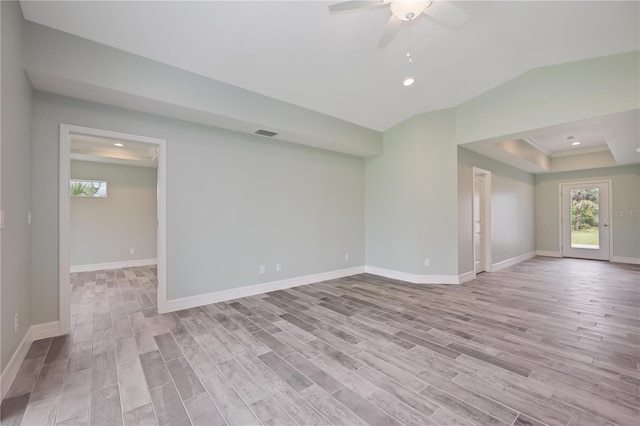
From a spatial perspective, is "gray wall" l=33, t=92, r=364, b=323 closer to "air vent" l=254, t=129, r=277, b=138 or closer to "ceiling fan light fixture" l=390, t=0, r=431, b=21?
"air vent" l=254, t=129, r=277, b=138

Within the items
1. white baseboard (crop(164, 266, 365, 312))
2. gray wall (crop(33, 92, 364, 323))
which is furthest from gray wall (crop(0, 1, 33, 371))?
white baseboard (crop(164, 266, 365, 312))

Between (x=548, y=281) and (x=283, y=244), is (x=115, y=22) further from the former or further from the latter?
(x=548, y=281)

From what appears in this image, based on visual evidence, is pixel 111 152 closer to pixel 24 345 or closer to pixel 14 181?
pixel 14 181

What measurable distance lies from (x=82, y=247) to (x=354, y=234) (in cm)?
617

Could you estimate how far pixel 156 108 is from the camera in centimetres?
321

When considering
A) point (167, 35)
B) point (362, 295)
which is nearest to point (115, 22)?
→ point (167, 35)

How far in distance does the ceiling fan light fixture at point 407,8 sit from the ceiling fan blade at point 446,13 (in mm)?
128

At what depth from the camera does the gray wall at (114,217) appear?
19.9 feet

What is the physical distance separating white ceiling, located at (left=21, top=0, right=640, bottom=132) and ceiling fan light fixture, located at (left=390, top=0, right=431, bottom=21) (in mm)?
584

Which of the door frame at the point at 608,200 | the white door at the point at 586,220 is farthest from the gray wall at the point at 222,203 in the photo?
A: the white door at the point at 586,220

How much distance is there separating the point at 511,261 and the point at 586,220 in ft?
10.1

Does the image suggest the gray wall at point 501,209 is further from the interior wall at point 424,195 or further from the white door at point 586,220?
the white door at point 586,220

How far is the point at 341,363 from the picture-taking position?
228 centimetres

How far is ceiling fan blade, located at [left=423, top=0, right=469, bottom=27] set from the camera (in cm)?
228
